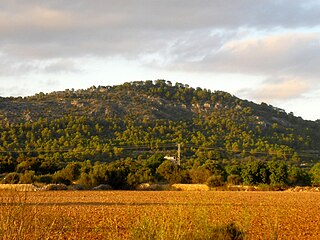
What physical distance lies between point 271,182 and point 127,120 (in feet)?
133

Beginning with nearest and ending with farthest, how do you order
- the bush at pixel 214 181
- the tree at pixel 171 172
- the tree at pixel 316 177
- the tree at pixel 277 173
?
the bush at pixel 214 181, the tree at pixel 277 173, the tree at pixel 171 172, the tree at pixel 316 177

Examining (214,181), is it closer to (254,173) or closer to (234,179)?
(234,179)

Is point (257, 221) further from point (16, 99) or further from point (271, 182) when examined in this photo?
point (16, 99)

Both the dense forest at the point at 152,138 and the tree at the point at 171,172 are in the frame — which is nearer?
the dense forest at the point at 152,138

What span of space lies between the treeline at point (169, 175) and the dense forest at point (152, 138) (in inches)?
4.0

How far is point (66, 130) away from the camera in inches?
3369

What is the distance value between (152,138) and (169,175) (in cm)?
3068

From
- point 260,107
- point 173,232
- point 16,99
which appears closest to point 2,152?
point 16,99

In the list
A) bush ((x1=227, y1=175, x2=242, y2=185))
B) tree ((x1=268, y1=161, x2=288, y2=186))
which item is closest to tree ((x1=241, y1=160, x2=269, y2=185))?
bush ((x1=227, y1=175, x2=242, y2=185))

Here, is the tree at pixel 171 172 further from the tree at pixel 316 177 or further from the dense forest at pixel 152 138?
the tree at pixel 316 177

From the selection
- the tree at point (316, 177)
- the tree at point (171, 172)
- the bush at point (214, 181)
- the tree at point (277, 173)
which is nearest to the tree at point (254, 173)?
the tree at point (277, 173)

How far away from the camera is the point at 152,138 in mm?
90688

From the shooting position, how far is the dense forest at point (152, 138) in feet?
194

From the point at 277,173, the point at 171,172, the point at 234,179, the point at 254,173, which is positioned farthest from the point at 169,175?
the point at 277,173
